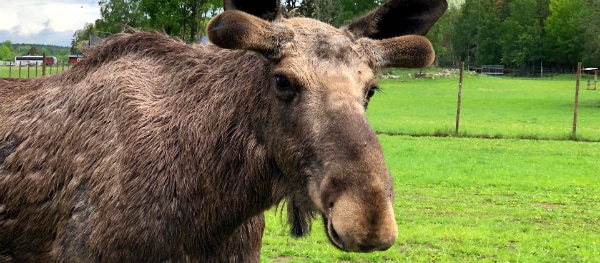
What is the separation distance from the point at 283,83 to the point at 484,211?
30.2 feet

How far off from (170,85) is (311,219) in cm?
148

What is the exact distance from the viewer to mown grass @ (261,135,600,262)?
897 centimetres

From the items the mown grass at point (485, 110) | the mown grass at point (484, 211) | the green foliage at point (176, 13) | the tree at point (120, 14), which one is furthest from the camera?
the tree at point (120, 14)

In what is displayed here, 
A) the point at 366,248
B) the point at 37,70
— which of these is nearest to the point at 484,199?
the point at 366,248

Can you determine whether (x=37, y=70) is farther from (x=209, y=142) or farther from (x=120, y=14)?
(x=209, y=142)

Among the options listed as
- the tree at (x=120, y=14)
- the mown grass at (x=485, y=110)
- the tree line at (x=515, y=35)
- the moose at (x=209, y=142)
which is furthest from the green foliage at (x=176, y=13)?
the tree line at (x=515, y=35)

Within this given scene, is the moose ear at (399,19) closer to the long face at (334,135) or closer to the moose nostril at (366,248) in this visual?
the long face at (334,135)

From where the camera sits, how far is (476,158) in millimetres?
19281

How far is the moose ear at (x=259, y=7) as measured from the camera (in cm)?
398

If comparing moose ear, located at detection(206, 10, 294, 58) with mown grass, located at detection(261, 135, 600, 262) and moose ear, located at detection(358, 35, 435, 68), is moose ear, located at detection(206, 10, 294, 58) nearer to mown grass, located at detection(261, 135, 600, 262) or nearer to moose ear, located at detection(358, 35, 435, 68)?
moose ear, located at detection(358, 35, 435, 68)

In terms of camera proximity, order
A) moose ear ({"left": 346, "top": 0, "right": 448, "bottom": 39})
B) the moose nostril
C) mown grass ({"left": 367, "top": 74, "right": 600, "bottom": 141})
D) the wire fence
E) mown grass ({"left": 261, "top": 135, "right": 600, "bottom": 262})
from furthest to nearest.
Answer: the wire fence
mown grass ({"left": 367, "top": 74, "right": 600, "bottom": 141})
mown grass ({"left": 261, "top": 135, "right": 600, "bottom": 262})
moose ear ({"left": 346, "top": 0, "right": 448, "bottom": 39})
the moose nostril

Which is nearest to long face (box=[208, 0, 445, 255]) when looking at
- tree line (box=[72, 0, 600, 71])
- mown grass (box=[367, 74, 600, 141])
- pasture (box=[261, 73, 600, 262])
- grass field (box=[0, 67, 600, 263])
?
pasture (box=[261, 73, 600, 262])

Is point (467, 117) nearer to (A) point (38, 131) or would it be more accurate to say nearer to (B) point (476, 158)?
(B) point (476, 158)

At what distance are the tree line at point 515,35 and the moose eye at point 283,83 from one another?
9038 cm
